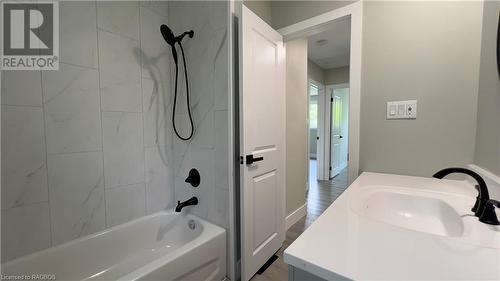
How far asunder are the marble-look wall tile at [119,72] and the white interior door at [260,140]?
882 millimetres

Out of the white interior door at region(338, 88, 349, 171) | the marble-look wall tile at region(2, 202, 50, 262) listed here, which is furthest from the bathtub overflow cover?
the white interior door at region(338, 88, 349, 171)

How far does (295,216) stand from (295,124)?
3.73ft

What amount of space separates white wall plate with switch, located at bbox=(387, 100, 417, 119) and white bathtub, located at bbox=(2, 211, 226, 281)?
1440mm

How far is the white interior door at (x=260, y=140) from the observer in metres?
1.44

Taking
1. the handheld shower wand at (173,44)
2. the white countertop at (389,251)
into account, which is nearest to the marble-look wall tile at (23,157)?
the handheld shower wand at (173,44)

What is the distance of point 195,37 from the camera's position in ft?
5.39

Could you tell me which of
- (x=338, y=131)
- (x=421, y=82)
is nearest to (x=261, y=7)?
(x=421, y=82)

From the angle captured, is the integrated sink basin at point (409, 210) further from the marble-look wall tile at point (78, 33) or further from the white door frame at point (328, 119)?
the white door frame at point (328, 119)

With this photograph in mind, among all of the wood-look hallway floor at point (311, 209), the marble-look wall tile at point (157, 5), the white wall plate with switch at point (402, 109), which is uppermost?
the marble-look wall tile at point (157, 5)

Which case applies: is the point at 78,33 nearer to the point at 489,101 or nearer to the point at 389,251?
the point at 389,251

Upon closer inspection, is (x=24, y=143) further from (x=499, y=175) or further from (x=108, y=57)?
(x=499, y=175)

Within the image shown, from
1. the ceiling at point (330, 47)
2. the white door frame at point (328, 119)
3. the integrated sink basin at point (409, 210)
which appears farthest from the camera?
the white door frame at point (328, 119)

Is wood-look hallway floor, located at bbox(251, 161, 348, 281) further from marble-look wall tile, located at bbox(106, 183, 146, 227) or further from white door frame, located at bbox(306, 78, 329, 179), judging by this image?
marble-look wall tile, located at bbox(106, 183, 146, 227)

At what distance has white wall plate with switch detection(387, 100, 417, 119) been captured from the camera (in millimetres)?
1316
